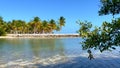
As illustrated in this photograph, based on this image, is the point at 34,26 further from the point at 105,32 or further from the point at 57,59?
the point at 105,32

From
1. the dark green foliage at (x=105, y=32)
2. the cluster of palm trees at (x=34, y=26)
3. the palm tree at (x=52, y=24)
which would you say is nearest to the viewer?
the dark green foliage at (x=105, y=32)

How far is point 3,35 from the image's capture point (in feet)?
401

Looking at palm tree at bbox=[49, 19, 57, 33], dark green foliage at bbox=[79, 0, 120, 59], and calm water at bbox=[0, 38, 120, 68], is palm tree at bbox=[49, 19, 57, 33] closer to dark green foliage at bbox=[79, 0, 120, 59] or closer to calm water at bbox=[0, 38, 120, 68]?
calm water at bbox=[0, 38, 120, 68]

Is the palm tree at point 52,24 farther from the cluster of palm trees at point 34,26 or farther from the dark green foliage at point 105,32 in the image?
the dark green foliage at point 105,32

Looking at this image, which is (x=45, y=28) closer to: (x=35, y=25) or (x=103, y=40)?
(x=35, y=25)

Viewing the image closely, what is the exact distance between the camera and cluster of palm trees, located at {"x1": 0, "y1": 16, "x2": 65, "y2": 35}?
143125 mm

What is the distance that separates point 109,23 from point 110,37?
876 mm

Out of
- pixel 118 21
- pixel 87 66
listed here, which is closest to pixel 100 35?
pixel 118 21

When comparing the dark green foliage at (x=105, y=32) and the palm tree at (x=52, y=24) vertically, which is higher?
the palm tree at (x=52, y=24)

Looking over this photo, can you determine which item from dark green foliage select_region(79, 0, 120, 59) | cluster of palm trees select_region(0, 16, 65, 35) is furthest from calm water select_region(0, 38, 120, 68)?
cluster of palm trees select_region(0, 16, 65, 35)

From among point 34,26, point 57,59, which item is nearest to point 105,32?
point 57,59

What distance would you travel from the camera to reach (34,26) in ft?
492

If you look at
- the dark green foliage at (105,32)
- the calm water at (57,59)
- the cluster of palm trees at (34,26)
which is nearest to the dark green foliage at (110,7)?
the dark green foliage at (105,32)

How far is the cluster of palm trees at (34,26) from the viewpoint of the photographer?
143125 millimetres
